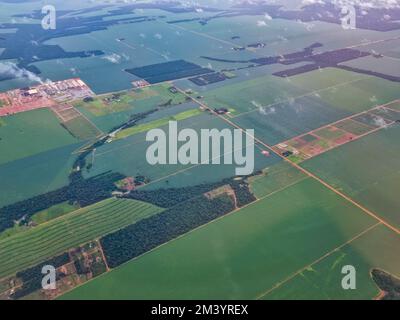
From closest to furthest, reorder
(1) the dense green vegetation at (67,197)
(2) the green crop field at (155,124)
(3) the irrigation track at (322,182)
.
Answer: (3) the irrigation track at (322,182) < (1) the dense green vegetation at (67,197) < (2) the green crop field at (155,124)

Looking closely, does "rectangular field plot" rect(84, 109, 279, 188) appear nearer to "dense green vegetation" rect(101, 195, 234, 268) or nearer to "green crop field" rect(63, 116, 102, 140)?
"dense green vegetation" rect(101, 195, 234, 268)

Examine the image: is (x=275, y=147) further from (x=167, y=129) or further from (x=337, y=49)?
(x=337, y=49)

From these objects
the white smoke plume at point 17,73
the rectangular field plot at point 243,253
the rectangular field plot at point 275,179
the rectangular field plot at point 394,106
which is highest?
the white smoke plume at point 17,73

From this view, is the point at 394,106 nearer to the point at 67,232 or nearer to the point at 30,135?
the point at 67,232

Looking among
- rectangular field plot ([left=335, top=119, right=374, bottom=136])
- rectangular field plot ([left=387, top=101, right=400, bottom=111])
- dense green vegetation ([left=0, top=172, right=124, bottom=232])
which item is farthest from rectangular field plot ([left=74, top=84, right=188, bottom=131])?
rectangular field plot ([left=387, top=101, right=400, bottom=111])

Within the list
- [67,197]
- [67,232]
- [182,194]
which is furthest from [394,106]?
[67,232]

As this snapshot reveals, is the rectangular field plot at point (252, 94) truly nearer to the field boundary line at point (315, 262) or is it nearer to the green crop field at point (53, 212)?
the field boundary line at point (315, 262)

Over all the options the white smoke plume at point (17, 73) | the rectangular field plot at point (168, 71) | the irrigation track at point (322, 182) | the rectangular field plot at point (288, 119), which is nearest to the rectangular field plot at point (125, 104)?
the rectangular field plot at point (168, 71)

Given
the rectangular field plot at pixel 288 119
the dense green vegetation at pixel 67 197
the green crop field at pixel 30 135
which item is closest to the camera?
the dense green vegetation at pixel 67 197
